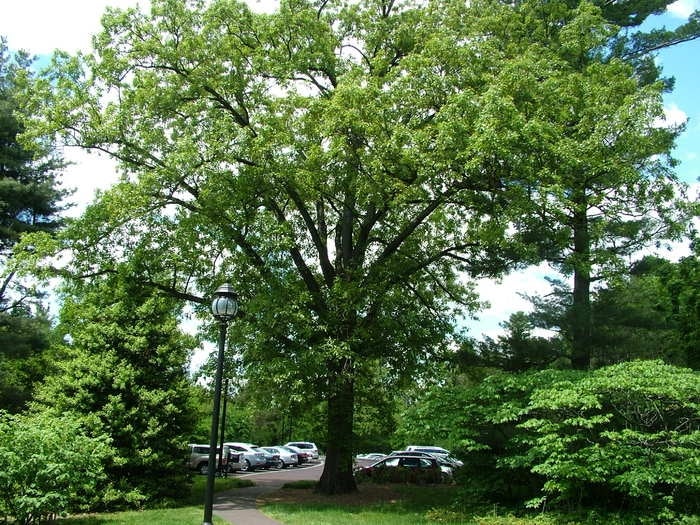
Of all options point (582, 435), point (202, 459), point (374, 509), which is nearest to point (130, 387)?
point (374, 509)

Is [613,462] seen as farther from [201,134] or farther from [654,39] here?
[654,39]

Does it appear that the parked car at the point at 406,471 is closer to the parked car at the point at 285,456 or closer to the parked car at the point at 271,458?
the parked car at the point at 271,458

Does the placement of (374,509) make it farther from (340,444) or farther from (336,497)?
(340,444)

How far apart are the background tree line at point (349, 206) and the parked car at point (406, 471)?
16.4 ft

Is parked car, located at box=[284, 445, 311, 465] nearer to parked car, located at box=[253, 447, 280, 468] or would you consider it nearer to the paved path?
parked car, located at box=[253, 447, 280, 468]

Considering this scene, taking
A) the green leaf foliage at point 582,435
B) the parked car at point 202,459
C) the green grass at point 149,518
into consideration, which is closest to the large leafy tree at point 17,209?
the parked car at point 202,459

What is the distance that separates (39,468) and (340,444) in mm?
9116

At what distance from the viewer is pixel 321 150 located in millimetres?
16141

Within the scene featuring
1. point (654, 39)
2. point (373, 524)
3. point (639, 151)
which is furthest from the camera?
point (654, 39)

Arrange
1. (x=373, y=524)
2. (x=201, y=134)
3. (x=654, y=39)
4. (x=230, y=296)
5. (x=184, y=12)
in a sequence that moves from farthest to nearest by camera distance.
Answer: (x=654, y=39) < (x=184, y=12) < (x=201, y=134) < (x=373, y=524) < (x=230, y=296)

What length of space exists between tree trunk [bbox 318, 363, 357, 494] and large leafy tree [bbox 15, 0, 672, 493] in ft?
0.20

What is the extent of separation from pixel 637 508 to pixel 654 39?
16039 mm

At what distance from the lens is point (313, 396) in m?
16.8

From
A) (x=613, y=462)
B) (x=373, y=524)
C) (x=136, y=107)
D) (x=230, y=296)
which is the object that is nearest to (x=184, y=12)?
(x=136, y=107)
